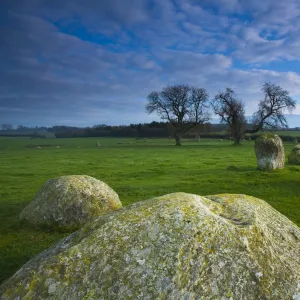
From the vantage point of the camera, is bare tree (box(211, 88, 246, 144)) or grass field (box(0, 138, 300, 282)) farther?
bare tree (box(211, 88, 246, 144))

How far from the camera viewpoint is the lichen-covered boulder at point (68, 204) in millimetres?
10250

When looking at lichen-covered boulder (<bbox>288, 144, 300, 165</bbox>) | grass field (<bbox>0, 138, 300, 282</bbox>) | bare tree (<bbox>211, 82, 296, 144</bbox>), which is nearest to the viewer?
grass field (<bbox>0, 138, 300, 282</bbox>)

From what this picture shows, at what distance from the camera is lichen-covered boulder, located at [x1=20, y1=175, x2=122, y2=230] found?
33.6 ft

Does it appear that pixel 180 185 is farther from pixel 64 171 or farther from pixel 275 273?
pixel 275 273

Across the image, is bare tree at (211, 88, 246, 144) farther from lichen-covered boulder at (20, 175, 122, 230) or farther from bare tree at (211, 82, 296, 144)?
lichen-covered boulder at (20, 175, 122, 230)

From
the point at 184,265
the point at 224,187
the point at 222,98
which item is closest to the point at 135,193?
the point at 224,187

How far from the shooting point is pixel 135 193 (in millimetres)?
15797

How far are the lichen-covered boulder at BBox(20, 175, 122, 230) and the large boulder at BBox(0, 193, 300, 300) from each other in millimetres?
5760

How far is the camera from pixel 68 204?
10.4m

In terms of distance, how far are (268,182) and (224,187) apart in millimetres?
3124

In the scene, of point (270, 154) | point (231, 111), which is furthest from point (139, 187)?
point (231, 111)

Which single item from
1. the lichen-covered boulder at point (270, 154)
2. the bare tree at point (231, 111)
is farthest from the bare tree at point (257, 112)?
the lichen-covered boulder at point (270, 154)

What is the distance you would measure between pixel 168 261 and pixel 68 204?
280 inches

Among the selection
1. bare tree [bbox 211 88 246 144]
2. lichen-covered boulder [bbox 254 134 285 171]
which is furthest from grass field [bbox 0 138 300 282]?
bare tree [bbox 211 88 246 144]
